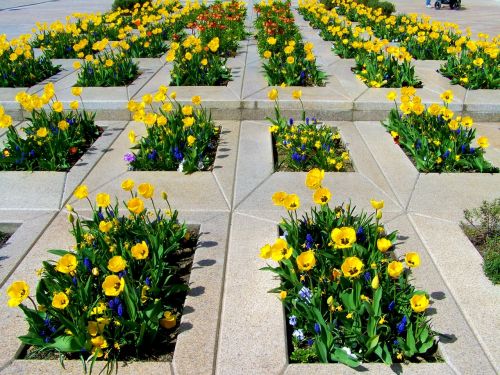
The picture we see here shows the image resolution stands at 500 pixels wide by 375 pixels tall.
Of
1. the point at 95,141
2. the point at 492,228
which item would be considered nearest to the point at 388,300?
the point at 492,228

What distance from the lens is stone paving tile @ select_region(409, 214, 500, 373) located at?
263 cm

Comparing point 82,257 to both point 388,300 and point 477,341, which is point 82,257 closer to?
point 388,300

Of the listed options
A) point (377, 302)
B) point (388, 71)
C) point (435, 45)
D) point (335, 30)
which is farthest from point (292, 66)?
point (377, 302)

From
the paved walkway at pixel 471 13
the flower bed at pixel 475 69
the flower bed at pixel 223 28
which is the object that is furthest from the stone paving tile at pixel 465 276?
the paved walkway at pixel 471 13

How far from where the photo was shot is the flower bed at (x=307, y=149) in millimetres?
4535

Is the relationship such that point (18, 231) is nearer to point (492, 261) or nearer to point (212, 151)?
point (212, 151)

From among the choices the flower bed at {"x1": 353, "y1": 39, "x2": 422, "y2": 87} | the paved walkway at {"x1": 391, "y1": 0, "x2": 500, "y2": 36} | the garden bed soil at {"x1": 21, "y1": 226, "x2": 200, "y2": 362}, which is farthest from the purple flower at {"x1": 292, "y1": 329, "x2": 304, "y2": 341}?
the paved walkway at {"x1": 391, "y1": 0, "x2": 500, "y2": 36}

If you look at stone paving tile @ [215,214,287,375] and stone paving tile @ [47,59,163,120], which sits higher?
stone paving tile @ [47,59,163,120]

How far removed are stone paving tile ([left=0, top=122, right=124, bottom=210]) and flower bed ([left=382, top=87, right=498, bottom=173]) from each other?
320 cm

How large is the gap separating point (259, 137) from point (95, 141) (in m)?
1.85

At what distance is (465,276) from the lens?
3057mm

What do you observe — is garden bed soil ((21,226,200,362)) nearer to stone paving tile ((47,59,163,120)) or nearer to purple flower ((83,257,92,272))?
purple flower ((83,257,92,272))

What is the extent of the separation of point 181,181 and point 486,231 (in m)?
2.54

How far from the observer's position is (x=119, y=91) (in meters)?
6.32
